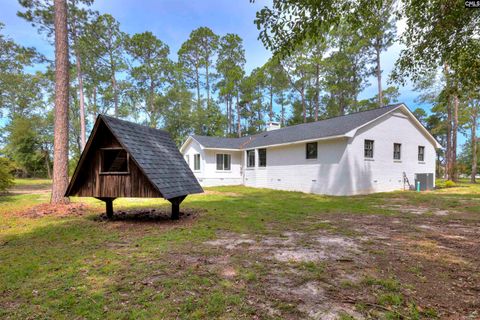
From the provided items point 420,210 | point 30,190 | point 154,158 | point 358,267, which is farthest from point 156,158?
point 30,190

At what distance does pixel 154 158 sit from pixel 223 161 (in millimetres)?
15011

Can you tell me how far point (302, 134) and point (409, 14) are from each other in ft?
37.8

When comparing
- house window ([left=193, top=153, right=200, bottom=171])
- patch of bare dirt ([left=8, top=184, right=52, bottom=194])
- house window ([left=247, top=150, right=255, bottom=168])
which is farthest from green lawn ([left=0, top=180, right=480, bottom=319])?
house window ([left=193, top=153, right=200, bottom=171])

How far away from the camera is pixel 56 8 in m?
9.19

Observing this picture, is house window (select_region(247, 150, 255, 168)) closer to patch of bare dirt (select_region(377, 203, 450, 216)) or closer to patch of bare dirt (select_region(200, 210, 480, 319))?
patch of bare dirt (select_region(377, 203, 450, 216))

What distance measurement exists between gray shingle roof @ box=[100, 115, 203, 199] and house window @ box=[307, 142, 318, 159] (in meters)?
9.43

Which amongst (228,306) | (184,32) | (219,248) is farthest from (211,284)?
(184,32)

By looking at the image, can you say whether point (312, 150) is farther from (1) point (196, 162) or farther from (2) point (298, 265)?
(2) point (298, 265)

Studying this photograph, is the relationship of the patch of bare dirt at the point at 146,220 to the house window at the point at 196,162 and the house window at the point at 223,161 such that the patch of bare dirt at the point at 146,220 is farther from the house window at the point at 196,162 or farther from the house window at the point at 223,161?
the house window at the point at 196,162

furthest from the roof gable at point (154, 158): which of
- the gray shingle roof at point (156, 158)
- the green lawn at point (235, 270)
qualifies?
the green lawn at point (235, 270)

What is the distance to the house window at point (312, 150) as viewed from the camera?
15242 mm

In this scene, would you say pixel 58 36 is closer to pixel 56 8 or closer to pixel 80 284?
pixel 56 8

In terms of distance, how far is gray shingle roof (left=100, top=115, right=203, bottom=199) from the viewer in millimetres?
6426

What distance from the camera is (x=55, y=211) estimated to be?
8359 millimetres
